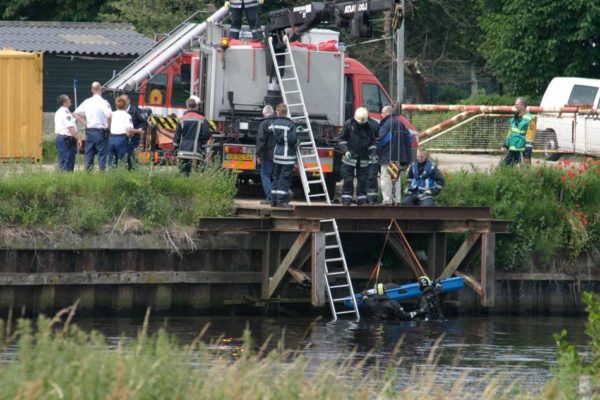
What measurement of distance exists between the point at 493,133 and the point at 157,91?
26.1ft

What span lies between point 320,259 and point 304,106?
3.25 meters

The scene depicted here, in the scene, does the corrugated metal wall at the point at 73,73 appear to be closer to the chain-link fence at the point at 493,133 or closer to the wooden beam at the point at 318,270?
the chain-link fence at the point at 493,133

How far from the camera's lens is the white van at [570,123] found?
2955 centimetres

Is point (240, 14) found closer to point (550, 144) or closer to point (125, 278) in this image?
point (125, 278)

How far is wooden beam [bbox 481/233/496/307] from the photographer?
20.0m

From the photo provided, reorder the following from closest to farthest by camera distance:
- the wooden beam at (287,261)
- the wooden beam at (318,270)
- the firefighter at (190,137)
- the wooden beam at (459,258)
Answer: the wooden beam at (318,270) < the wooden beam at (287,261) < the wooden beam at (459,258) < the firefighter at (190,137)

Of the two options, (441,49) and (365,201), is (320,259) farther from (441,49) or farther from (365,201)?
(441,49)

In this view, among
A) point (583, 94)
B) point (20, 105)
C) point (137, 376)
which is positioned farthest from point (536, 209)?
point (137, 376)

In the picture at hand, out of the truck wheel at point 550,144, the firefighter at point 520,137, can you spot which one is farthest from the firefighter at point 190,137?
the truck wheel at point 550,144

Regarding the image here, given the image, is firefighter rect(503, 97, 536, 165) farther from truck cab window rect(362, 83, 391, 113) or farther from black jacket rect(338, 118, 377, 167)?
black jacket rect(338, 118, 377, 167)

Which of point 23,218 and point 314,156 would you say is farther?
point 314,156

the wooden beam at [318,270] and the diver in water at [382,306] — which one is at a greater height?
the wooden beam at [318,270]

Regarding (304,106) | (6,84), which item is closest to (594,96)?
(304,106)

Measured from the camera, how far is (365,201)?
20422 millimetres
